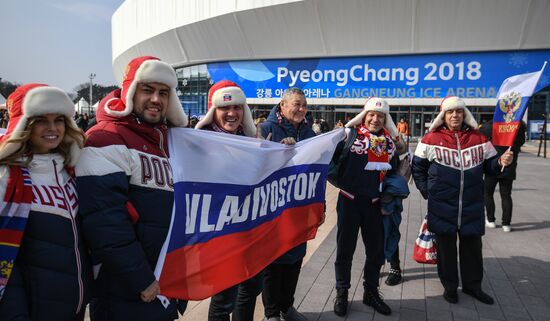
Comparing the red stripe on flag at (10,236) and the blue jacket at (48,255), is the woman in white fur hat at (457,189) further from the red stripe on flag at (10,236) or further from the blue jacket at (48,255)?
the red stripe on flag at (10,236)

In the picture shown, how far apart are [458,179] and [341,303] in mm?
1693

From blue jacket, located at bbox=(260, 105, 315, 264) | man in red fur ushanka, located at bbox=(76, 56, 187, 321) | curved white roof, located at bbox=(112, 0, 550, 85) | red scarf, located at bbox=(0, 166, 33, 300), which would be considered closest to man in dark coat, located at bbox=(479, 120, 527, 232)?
blue jacket, located at bbox=(260, 105, 315, 264)

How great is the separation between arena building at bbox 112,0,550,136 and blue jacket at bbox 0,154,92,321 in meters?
24.0

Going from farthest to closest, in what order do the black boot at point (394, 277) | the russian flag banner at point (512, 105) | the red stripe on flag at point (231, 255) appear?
the black boot at point (394, 277) → the russian flag banner at point (512, 105) → the red stripe on flag at point (231, 255)

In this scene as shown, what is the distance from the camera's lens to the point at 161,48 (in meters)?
33.6

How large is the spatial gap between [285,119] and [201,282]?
1.60 m

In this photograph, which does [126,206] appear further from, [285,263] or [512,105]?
[512,105]

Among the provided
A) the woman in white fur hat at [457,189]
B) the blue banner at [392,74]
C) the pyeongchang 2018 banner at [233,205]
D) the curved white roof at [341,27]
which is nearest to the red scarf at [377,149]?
the pyeongchang 2018 banner at [233,205]

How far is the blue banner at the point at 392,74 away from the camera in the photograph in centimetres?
2200

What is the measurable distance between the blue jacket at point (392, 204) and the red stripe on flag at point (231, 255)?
0.71 metres

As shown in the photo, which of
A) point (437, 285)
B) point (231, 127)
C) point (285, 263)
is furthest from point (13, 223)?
point (437, 285)

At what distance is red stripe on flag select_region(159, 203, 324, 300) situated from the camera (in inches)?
81.4

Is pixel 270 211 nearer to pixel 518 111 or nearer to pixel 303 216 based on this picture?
pixel 303 216

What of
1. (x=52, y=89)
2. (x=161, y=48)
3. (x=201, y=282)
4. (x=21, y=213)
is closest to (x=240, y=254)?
(x=201, y=282)
